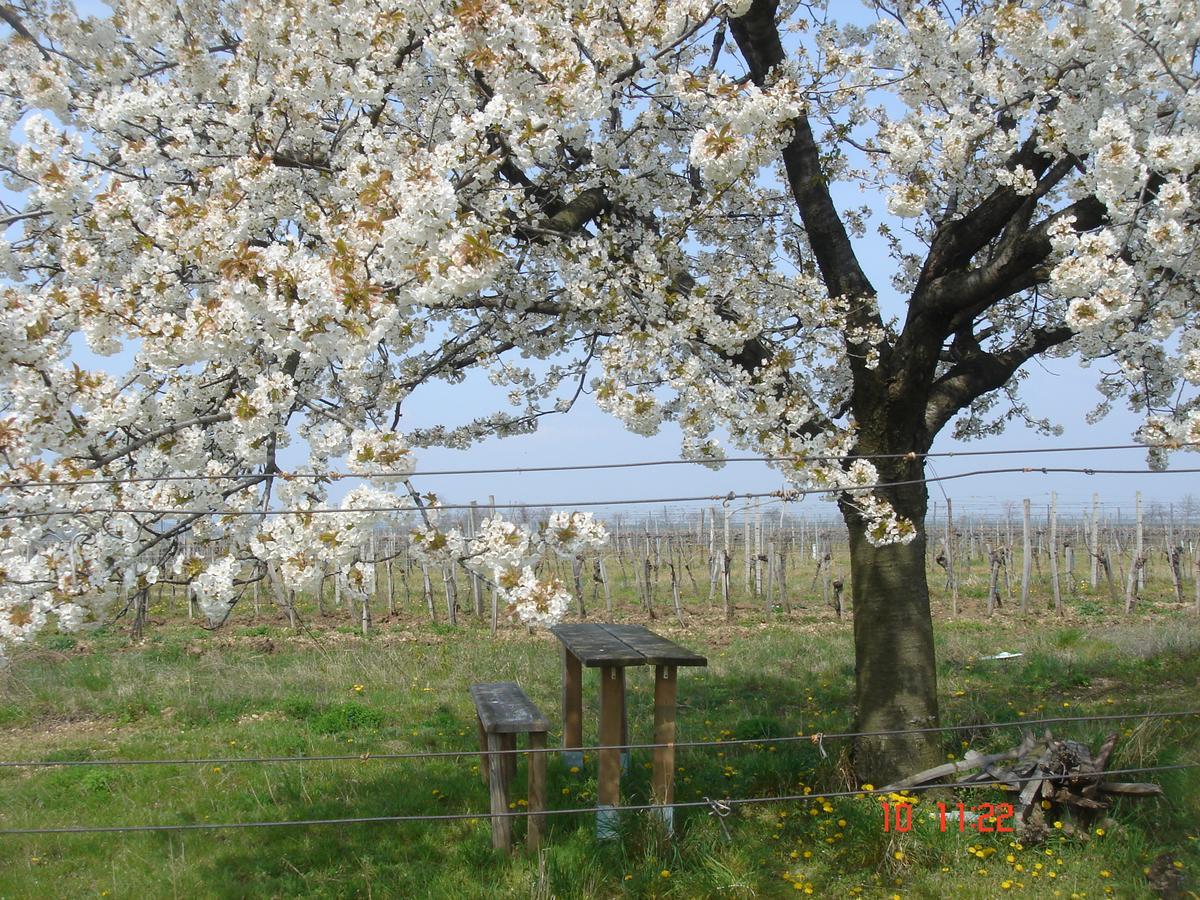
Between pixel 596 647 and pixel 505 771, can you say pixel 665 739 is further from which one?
pixel 505 771

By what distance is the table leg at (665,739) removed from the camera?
4266 millimetres

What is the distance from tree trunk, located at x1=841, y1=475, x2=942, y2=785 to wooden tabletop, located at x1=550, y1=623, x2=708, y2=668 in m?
0.98

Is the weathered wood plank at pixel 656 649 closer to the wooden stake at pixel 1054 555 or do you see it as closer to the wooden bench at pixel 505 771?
the wooden bench at pixel 505 771

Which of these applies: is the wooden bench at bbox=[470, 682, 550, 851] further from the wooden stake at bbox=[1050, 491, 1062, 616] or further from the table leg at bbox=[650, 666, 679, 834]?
the wooden stake at bbox=[1050, 491, 1062, 616]

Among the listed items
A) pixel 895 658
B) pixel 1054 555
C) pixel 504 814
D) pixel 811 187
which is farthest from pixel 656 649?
Answer: pixel 1054 555

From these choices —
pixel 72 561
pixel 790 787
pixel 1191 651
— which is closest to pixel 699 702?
pixel 790 787

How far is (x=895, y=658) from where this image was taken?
193 inches

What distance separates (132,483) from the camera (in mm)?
3559

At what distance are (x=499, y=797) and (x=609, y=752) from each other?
551 mm

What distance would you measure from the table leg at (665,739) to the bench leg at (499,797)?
0.69 metres

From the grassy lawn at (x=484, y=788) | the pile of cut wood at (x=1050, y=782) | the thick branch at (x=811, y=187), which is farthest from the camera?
the thick branch at (x=811, y=187)

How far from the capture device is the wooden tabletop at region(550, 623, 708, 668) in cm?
425

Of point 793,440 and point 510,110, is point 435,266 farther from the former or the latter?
point 793,440

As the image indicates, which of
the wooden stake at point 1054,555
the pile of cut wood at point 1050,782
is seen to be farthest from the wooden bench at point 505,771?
the wooden stake at point 1054,555
